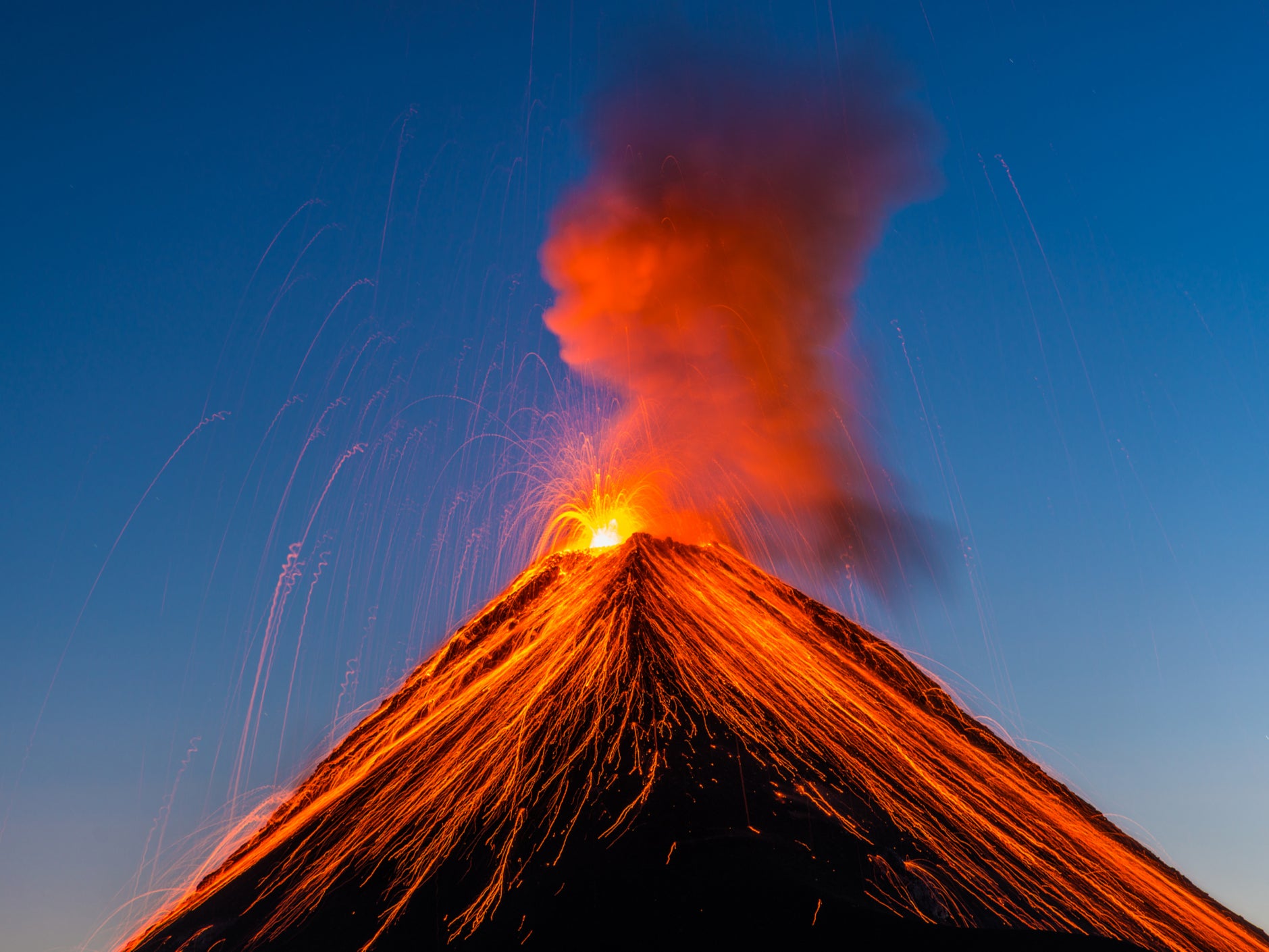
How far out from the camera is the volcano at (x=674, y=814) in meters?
20.5

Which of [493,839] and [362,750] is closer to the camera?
[493,839]

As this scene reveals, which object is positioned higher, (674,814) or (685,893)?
(674,814)

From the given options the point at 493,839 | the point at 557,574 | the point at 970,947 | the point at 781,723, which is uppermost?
the point at 557,574

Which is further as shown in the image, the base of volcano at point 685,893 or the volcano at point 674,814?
the volcano at point 674,814

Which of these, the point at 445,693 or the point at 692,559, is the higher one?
the point at 692,559

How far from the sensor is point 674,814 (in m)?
22.9

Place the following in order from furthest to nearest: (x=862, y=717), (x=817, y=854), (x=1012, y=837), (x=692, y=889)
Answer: (x=862, y=717) < (x=1012, y=837) < (x=817, y=854) < (x=692, y=889)

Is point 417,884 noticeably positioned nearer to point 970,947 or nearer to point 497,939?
point 497,939

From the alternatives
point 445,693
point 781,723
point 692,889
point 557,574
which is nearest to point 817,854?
point 692,889

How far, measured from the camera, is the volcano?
20.5m

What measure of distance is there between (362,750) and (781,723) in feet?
A: 51.1

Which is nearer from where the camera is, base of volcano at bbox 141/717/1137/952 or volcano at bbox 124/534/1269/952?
base of volcano at bbox 141/717/1137/952

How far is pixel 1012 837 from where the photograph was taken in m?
26.6

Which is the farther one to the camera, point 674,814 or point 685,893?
point 674,814
